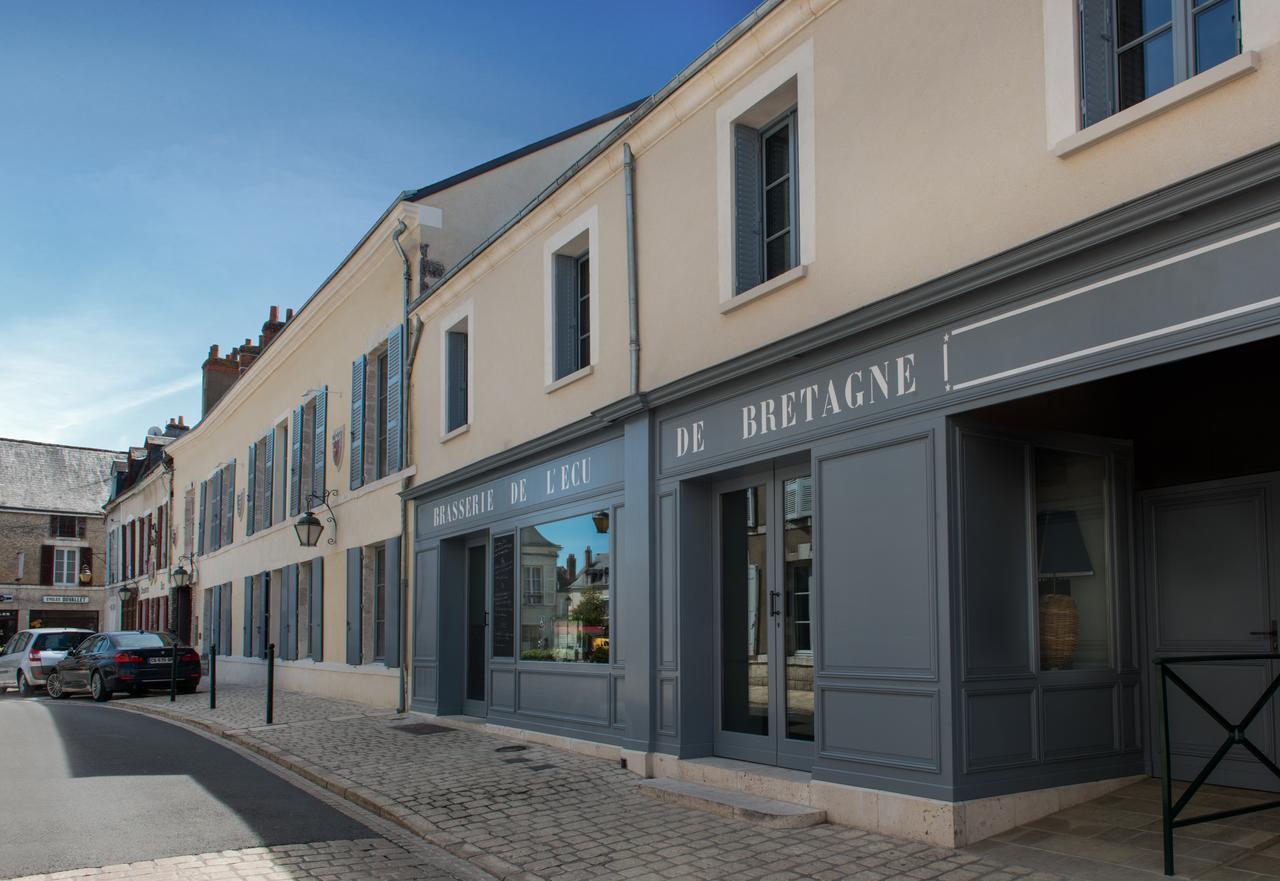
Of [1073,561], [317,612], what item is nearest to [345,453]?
[317,612]

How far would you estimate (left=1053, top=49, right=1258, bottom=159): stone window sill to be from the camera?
197 inches

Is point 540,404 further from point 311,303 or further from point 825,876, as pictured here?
point 311,303

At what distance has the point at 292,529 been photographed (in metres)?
20.8

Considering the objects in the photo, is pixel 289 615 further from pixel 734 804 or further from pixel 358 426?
pixel 734 804

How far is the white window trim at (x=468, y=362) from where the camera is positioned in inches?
531

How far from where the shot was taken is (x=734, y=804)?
741 cm

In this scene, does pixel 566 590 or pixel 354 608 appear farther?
pixel 354 608

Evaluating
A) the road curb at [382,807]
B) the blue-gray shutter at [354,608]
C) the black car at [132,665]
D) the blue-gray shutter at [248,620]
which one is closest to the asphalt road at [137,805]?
the road curb at [382,807]

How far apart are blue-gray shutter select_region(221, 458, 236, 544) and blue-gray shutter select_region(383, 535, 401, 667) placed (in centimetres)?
1213

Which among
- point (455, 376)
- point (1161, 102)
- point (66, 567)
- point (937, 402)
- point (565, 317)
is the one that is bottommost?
point (66, 567)

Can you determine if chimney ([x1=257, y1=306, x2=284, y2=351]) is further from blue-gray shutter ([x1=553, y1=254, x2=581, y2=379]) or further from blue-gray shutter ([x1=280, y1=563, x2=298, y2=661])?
blue-gray shutter ([x1=553, y1=254, x2=581, y2=379])

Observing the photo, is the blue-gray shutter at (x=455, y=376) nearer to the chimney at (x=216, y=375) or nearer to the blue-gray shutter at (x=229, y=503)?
the blue-gray shutter at (x=229, y=503)

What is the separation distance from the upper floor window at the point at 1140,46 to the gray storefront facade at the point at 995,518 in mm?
858

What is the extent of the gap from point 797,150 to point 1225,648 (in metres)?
4.44
